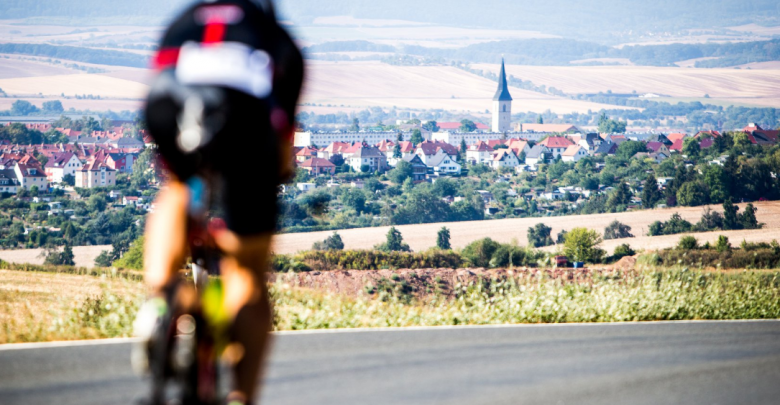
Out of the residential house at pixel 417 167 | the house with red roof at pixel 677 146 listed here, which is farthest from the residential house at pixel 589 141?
the residential house at pixel 417 167

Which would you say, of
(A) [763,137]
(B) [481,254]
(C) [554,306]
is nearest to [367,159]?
(A) [763,137]

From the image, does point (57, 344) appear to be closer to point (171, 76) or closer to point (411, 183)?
point (171, 76)

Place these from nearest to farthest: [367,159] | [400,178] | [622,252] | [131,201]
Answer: [622,252], [131,201], [400,178], [367,159]

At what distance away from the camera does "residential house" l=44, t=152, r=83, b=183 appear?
270 feet

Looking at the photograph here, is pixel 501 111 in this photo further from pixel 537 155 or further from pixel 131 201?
pixel 131 201

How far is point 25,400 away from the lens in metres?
2.79

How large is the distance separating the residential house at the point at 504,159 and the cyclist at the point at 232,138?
4869 inches

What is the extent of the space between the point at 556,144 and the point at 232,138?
13833 centimetres

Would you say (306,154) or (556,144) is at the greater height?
(306,154)

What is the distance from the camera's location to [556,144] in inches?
5399

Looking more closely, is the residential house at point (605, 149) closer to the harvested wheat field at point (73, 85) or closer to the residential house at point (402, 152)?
the residential house at point (402, 152)

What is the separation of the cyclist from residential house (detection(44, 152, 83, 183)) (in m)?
85.3

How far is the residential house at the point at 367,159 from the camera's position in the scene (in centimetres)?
11606

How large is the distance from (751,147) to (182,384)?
95691 millimetres
